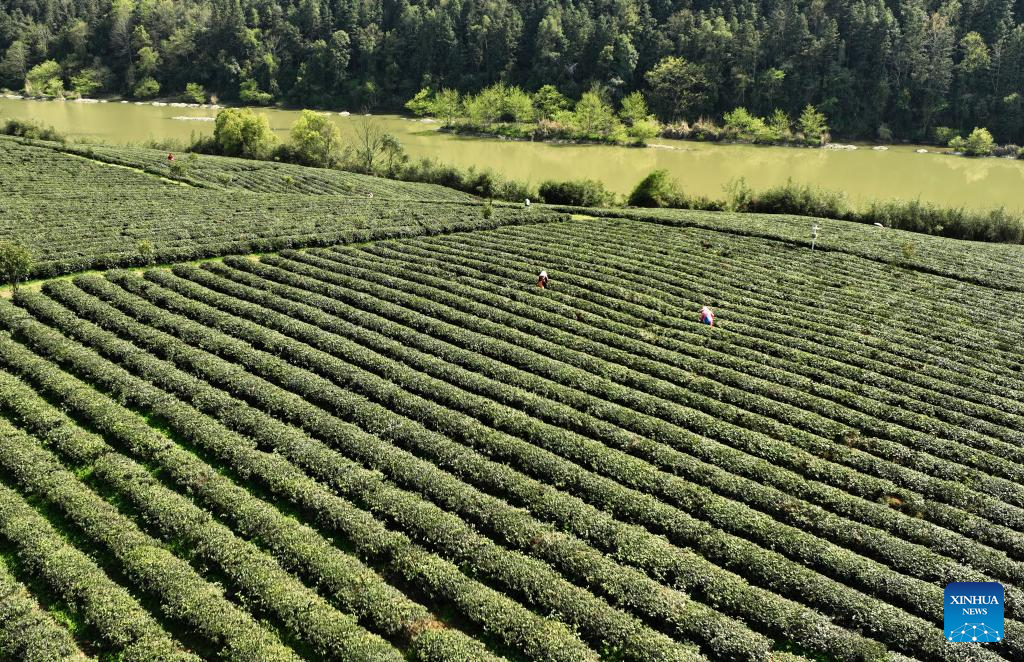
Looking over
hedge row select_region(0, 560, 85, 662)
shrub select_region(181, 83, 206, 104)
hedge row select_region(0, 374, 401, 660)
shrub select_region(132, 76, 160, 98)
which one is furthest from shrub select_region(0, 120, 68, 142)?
hedge row select_region(0, 560, 85, 662)

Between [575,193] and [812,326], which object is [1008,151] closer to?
[575,193]

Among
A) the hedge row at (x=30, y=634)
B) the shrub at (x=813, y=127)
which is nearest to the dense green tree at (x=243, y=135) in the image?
the hedge row at (x=30, y=634)

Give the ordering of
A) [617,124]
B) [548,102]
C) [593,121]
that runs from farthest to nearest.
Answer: [548,102]
[593,121]
[617,124]

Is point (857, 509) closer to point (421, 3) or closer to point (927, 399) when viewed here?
point (927, 399)

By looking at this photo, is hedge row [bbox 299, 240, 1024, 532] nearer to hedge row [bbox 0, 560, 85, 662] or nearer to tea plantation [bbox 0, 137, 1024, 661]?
tea plantation [bbox 0, 137, 1024, 661]

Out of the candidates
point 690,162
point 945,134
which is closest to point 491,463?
point 690,162

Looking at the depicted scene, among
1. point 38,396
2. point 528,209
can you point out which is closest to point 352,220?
point 528,209

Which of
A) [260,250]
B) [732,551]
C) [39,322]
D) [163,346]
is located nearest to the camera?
[732,551]
